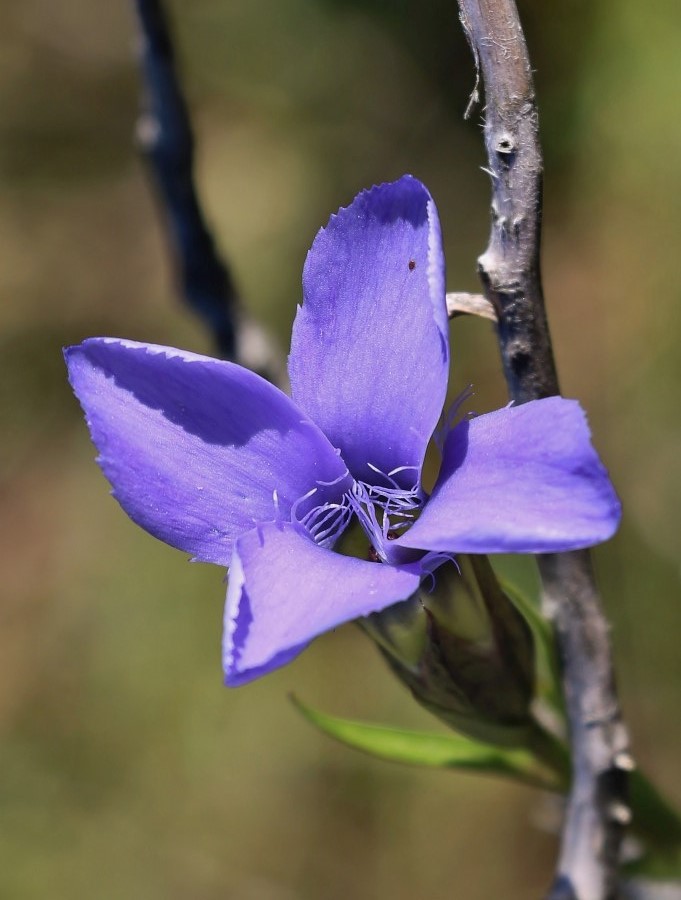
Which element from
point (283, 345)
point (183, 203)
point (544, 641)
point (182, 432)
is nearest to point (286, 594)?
point (182, 432)

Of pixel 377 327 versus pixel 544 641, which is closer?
pixel 377 327

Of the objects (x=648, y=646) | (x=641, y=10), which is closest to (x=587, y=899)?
(x=648, y=646)

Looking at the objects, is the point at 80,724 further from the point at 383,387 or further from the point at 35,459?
the point at 383,387

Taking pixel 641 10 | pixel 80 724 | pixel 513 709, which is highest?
pixel 641 10

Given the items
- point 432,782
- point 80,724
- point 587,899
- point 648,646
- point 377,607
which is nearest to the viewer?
point 377,607

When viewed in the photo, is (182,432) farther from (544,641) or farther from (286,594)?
(544,641)
